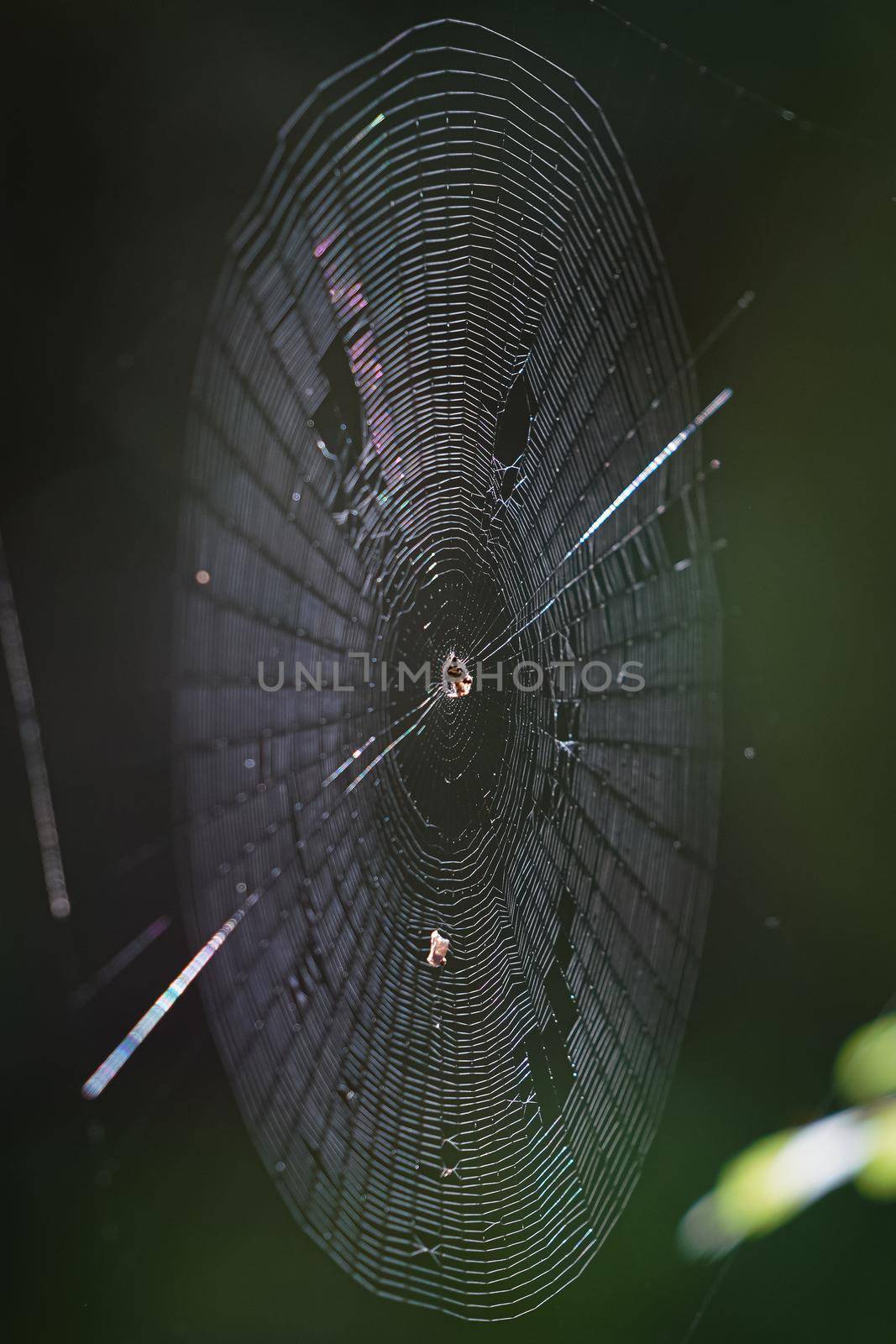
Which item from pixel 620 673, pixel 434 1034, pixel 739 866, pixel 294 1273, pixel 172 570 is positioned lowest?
pixel 294 1273

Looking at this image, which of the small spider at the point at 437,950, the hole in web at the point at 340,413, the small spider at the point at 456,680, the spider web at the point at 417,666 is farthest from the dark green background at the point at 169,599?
the small spider at the point at 456,680

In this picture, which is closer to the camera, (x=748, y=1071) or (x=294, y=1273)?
(x=294, y=1273)

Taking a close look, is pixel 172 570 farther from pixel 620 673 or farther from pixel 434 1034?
pixel 434 1034

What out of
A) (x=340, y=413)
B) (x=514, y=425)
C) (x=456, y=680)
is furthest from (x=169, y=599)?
(x=456, y=680)

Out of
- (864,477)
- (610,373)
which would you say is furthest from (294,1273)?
(864,477)

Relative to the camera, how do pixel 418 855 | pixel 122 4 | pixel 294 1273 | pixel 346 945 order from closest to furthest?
pixel 122 4 → pixel 294 1273 → pixel 346 945 → pixel 418 855

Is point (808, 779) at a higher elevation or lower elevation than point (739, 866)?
higher

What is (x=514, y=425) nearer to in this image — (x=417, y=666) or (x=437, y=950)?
(x=417, y=666)

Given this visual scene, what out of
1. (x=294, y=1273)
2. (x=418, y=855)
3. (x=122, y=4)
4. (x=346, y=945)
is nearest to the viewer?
(x=122, y=4)
